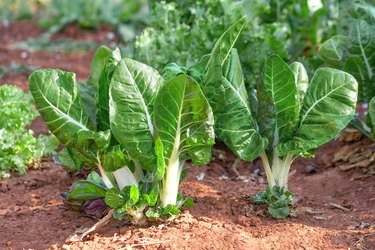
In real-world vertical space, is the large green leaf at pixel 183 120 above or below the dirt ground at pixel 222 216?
above

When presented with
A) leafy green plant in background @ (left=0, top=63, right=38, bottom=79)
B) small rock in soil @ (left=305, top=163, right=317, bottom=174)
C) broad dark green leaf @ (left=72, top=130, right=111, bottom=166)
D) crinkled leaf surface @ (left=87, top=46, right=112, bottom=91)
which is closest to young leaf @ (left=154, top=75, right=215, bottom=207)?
broad dark green leaf @ (left=72, top=130, right=111, bottom=166)

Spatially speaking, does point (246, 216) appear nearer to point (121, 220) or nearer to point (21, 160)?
point (121, 220)

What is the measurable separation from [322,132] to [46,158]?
201 cm

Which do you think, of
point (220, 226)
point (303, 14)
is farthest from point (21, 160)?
point (303, 14)

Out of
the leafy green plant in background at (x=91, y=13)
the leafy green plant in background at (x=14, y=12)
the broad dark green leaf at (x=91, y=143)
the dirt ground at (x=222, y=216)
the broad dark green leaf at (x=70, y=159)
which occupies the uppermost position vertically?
the leafy green plant in background at (x=14, y=12)

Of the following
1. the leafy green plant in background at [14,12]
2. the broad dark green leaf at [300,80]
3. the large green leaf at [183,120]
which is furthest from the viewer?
the leafy green plant in background at [14,12]

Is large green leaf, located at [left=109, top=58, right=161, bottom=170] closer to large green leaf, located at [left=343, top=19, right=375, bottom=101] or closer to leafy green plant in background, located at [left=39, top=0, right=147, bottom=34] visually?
large green leaf, located at [left=343, top=19, right=375, bottom=101]

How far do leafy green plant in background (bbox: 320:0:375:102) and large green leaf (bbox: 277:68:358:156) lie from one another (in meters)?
0.96

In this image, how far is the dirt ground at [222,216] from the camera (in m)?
3.44

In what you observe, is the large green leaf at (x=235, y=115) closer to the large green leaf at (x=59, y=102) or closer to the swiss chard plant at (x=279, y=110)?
the swiss chard plant at (x=279, y=110)

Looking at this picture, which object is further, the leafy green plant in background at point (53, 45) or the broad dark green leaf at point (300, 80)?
the leafy green plant in background at point (53, 45)

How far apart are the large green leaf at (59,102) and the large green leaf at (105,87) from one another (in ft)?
0.35

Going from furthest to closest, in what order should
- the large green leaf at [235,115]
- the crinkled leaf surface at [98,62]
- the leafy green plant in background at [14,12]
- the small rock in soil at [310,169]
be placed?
→ the leafy green plant in background at [14,12] < the small rock in soil at [310,169] < the crinkled leaf surface at [98,62] < the large green leaf at [235,115]

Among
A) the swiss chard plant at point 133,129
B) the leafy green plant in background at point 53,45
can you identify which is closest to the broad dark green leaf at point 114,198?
the swiss chard plant at point 133,129
